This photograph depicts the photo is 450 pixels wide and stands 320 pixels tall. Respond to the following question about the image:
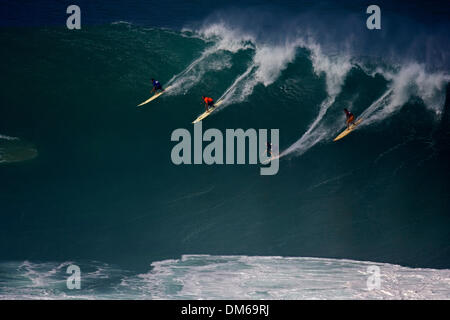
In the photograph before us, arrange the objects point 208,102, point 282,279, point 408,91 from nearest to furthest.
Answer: point 282,279 → point 208,102 → point 408,91

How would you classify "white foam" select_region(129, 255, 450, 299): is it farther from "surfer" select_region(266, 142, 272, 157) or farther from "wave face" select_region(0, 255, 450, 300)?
"surfer" select_region(266, 142, 272, 157)

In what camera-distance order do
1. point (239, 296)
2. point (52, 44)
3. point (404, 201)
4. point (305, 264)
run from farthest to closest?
point (52, 44) → point (404, 201) → point (305, 264) → point (239, 296)

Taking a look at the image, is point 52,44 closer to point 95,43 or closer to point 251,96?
point 95,43

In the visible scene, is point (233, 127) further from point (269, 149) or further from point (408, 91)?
point (408, 91)

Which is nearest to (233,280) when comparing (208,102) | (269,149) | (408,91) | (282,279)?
(282,279)

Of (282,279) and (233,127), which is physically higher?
(233,127)

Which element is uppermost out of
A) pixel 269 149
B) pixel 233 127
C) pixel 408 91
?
pixel 408 91

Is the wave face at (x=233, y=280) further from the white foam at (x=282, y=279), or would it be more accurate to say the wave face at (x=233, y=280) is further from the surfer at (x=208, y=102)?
the surfer at (x=208, y=102)

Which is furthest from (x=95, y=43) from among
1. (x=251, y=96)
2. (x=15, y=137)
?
(x=251, y=96)
